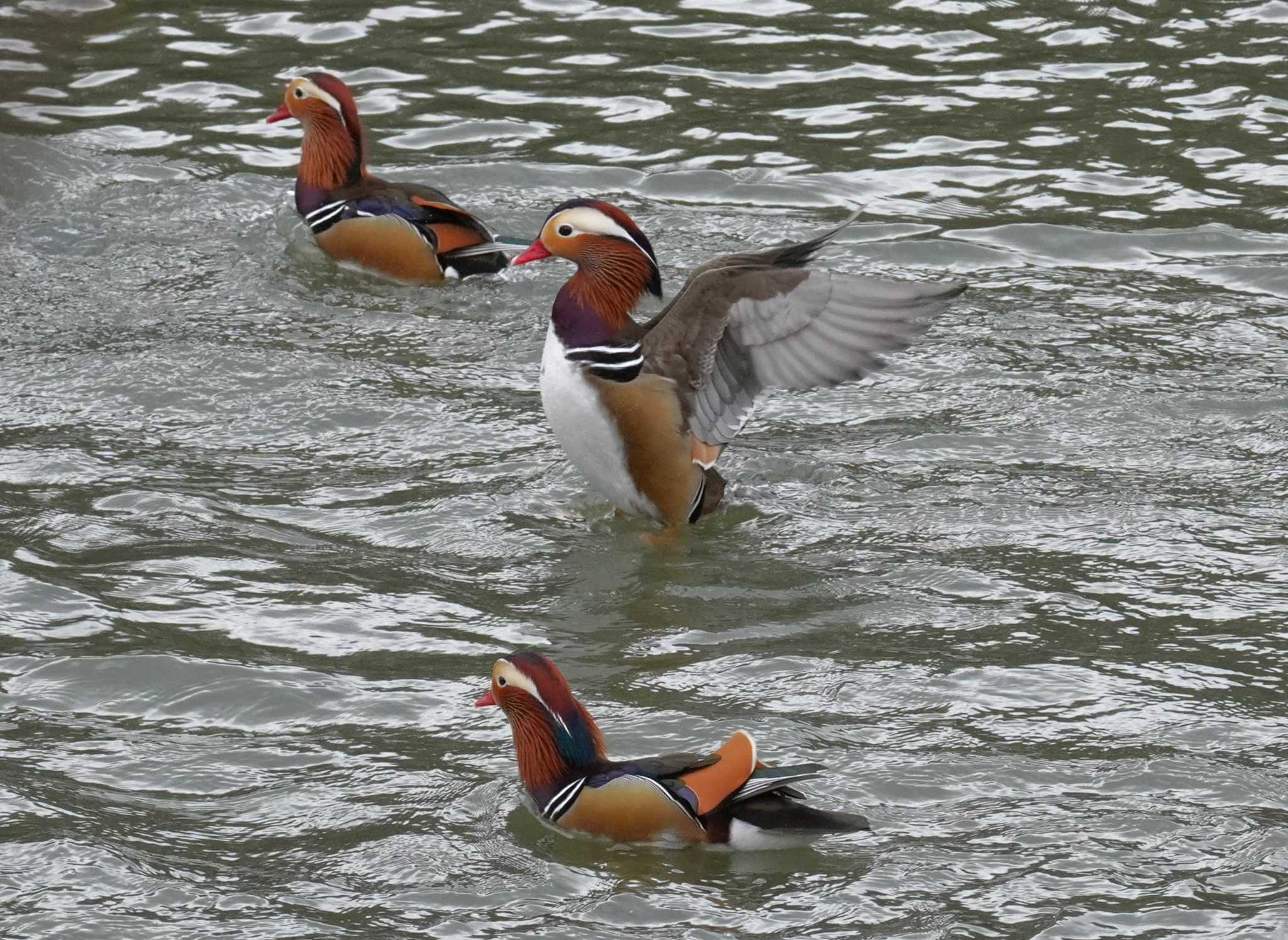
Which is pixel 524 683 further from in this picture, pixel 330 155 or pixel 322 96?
pixel 322 96

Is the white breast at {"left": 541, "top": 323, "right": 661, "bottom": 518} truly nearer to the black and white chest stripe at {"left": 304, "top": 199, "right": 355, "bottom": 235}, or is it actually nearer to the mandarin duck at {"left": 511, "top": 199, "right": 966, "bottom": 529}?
the mandarin duck at {"left": 511, "top": 199, "right": 966, "bottom": 529}

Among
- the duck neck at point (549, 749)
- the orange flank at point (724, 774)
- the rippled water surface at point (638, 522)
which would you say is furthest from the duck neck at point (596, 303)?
the orange flank at point (724, 774)

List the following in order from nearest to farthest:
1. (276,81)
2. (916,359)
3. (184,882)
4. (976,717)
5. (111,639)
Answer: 1. (184,882)
2. (976,717)
3. (111,639)
4. (916,359)
5. (276,81)

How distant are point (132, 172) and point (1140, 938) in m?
7.14

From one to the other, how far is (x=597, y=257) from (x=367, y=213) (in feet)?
7.90

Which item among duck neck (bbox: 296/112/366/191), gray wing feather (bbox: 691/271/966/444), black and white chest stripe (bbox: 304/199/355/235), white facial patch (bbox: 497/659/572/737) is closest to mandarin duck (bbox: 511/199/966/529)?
gray wing feather (bbox: 691/271/966/444)

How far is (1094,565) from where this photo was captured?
21.5 feet

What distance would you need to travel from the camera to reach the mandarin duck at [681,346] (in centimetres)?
671

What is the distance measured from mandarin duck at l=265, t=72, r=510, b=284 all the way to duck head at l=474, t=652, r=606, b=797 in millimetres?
4066

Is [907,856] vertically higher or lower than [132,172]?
lower

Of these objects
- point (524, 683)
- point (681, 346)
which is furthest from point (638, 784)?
point (681, 346)

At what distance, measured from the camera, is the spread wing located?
667cm

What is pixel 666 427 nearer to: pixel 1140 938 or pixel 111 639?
pixel 111 639

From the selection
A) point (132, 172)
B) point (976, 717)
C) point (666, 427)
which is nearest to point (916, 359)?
point (666, 427)
